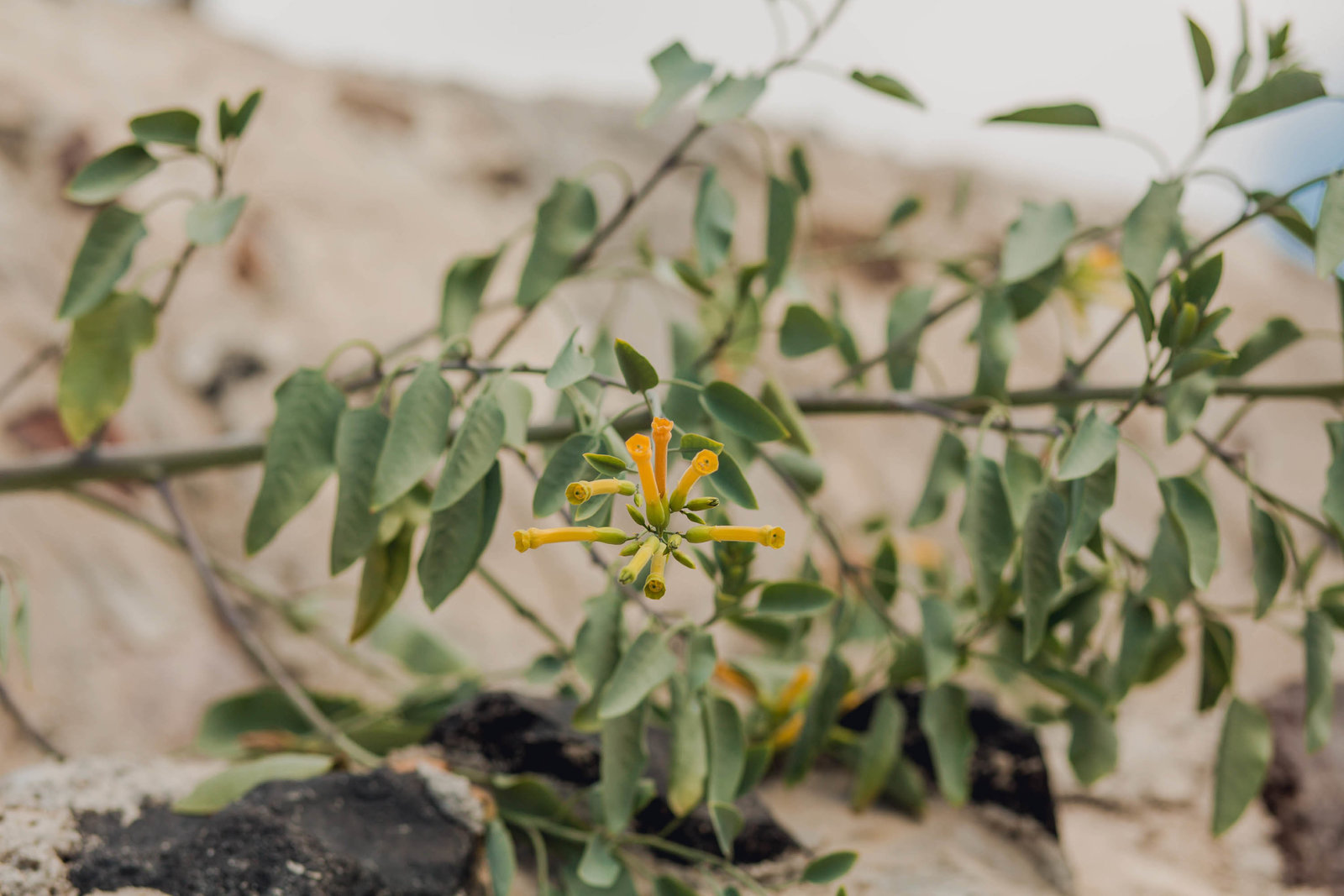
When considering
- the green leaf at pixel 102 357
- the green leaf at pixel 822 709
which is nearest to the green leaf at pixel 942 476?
the green leaf at pixel 822 709

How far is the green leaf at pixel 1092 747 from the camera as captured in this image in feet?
3.12

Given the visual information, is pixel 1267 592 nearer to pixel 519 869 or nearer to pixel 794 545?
pixel 519 869

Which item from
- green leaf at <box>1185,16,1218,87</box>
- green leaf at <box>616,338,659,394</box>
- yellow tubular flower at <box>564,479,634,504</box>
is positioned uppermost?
green leaf at <box>1185,16,1218,87</box>

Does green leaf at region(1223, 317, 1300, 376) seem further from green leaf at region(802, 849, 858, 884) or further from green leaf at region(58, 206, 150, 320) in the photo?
green leaf at region(58, 206, 150, 320)

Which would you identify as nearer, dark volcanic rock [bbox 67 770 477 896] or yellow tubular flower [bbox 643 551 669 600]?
yellow tubular flower [bbox 643 551 669 600]

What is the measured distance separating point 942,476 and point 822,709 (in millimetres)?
266

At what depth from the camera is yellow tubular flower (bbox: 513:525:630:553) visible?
1.43 ft

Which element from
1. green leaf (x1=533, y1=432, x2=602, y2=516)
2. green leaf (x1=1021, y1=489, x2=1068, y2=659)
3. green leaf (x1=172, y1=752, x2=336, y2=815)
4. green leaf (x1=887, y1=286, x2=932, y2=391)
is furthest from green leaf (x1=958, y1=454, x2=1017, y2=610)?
green leaf (x1=172, y1=752, x2=336, y2=815)

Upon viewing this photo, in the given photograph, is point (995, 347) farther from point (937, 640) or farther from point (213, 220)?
point (213, 220)

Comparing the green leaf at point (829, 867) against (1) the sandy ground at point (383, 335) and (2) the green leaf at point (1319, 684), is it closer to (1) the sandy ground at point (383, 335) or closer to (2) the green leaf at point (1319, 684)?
(1) the sandy ground at point (383, 335)

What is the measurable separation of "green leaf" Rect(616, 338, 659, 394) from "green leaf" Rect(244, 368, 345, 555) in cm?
30

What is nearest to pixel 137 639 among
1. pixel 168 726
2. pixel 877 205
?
pixel 168 726

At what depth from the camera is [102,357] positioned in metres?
0.90

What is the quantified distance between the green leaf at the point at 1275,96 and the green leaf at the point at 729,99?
1.24 feet
